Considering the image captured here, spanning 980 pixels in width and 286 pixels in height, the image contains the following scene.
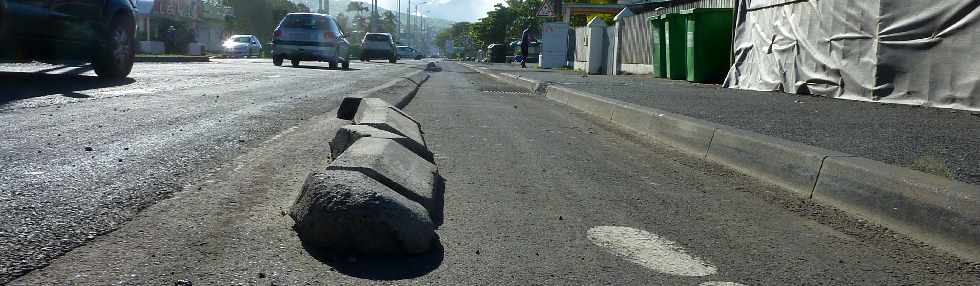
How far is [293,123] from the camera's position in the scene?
6668 mm

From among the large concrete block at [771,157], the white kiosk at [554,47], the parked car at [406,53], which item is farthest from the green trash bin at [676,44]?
the parked car at [406,53]

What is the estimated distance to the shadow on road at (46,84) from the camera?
7879 mm

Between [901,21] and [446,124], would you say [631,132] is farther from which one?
[901,21]

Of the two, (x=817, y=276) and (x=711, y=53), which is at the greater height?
(x=711, y=53)

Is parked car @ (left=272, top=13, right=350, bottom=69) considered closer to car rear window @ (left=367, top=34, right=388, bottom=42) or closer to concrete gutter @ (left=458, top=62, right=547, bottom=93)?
concrete gutter @ (left=458, top=62, right=547, bottom=93)

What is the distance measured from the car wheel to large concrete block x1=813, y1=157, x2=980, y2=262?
915 cm

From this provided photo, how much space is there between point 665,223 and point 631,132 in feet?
13.8

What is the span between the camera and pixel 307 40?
72.4 ft

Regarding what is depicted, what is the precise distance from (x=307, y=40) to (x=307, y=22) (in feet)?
1.99

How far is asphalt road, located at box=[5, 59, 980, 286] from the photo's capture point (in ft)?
8.50

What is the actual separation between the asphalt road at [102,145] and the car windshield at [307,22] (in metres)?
12.3

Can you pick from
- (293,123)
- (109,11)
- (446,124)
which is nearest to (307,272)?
(293,123)

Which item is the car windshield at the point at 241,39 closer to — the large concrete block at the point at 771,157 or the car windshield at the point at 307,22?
the car windshield at the point at 307,22

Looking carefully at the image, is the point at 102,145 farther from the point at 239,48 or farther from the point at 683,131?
the point at 239,48
